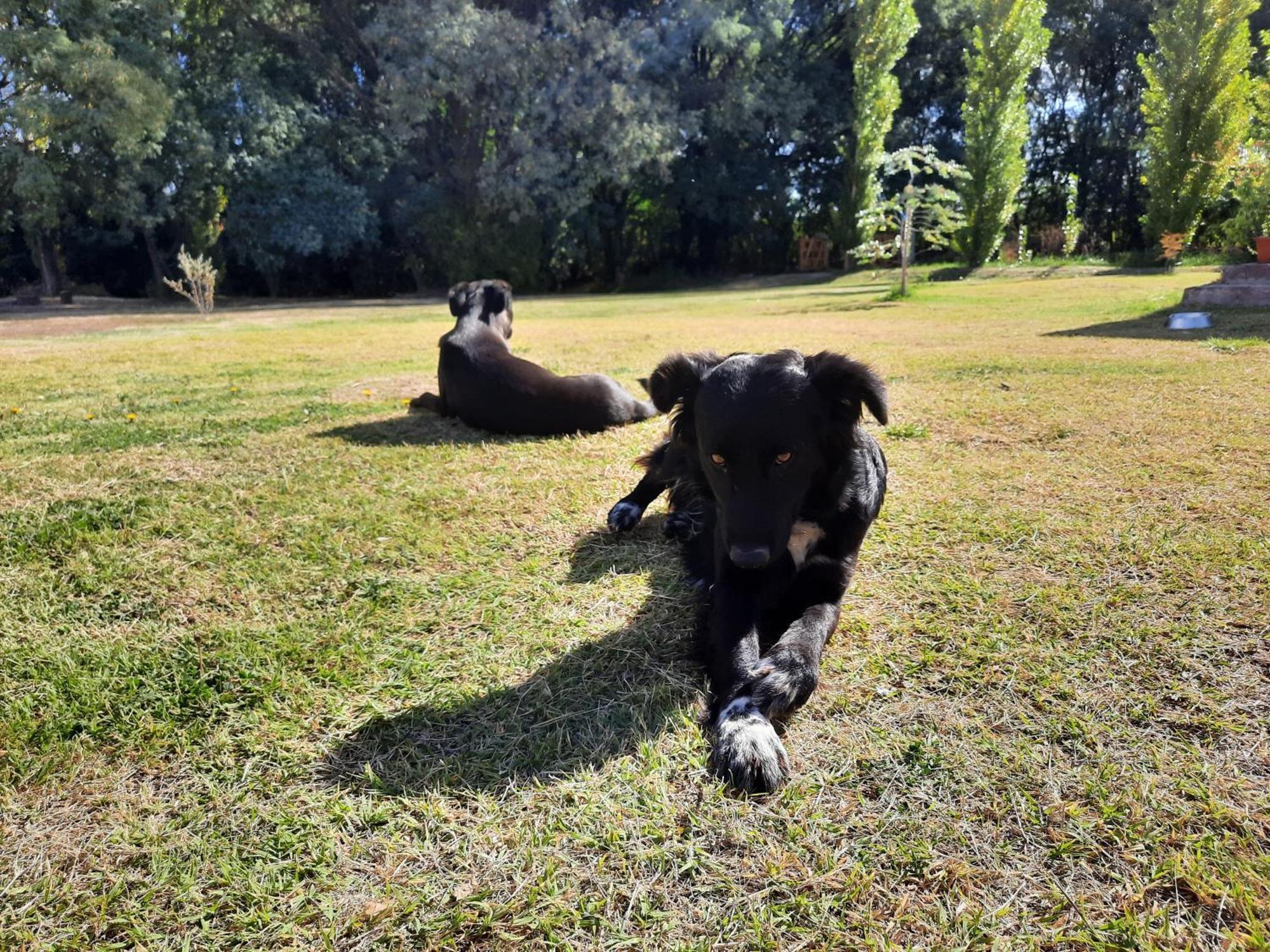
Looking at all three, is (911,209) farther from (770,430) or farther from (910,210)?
(770,430)

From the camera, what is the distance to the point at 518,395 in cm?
554

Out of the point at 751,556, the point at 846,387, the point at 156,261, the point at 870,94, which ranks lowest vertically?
the point at 751,556

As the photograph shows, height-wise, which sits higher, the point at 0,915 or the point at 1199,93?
the point at 1199,93

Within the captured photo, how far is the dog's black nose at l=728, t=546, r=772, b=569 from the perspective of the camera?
230 cm

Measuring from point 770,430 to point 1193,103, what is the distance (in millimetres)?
28472

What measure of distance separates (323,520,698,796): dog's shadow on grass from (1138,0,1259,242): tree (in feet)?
86.3

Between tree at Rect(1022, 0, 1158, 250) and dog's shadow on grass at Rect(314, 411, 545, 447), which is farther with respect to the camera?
tree at Rect(1022, 0, 1158, 250)

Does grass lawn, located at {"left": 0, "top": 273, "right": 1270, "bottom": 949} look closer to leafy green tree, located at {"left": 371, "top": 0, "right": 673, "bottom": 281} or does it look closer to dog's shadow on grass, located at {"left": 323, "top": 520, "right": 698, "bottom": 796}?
dog's shadow on grass, located at {"left": 323, "top": 520, "right": 698, "bottom": 796}

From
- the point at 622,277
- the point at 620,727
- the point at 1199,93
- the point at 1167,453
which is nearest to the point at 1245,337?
the point at 1167,453

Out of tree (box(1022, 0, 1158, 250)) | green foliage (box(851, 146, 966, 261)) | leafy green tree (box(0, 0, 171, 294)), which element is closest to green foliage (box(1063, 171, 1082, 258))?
tree (box(1022, 0, 1158, 250))

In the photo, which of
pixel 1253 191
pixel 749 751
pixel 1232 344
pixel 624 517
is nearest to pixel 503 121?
pixel 1253 191

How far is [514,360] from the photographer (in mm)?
5859

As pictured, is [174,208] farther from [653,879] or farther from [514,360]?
[653,879]

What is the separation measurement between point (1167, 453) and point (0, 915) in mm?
5184
